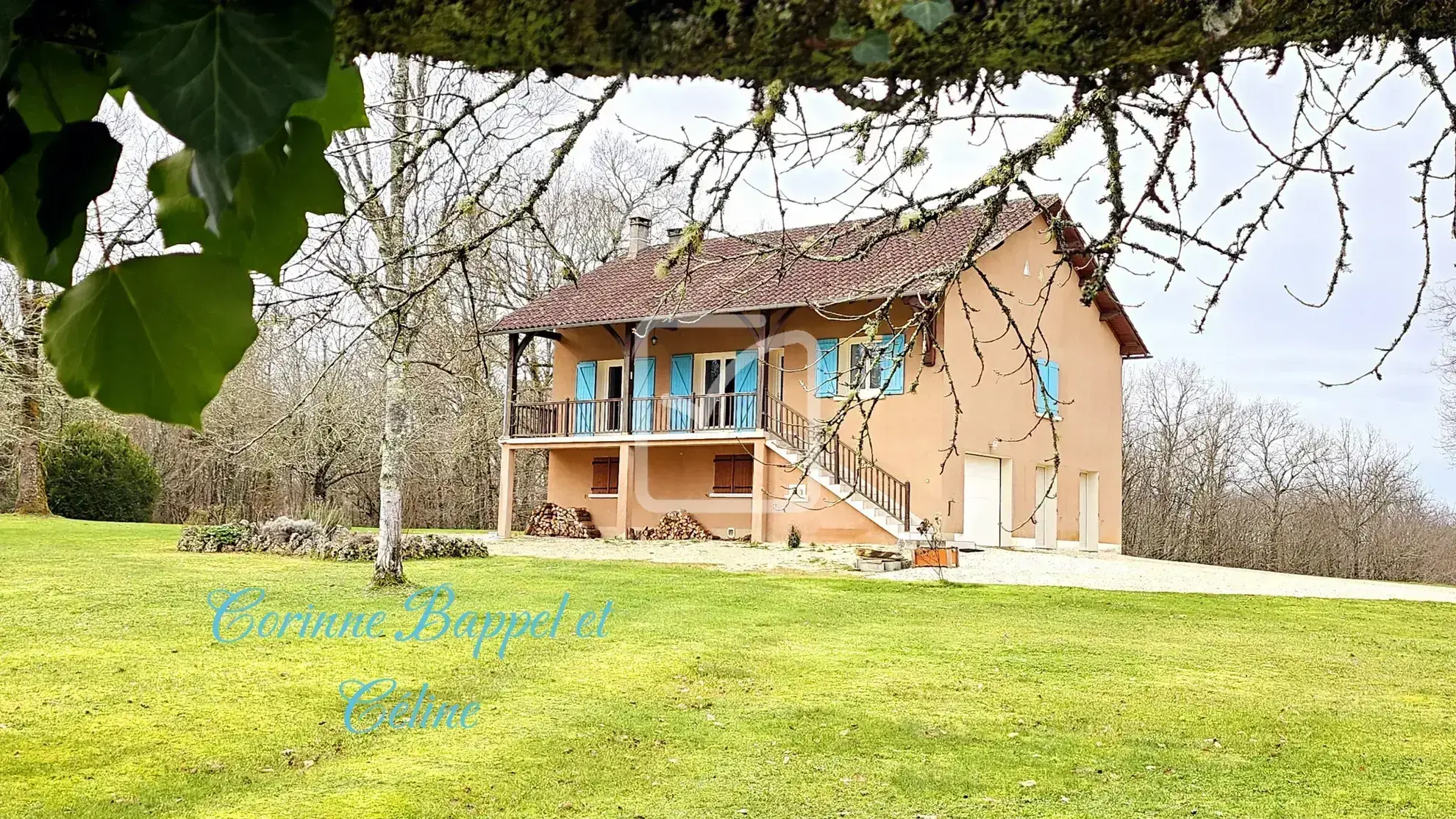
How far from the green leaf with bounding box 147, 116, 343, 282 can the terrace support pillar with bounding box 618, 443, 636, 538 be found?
16.7 metres

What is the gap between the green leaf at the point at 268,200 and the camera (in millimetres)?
333

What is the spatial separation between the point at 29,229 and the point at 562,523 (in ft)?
60.9

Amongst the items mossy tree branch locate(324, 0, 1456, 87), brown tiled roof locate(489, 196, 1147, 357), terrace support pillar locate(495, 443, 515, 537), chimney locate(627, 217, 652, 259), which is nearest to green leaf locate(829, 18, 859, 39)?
mossy tree branch locate(324, 0, 1456, 87)

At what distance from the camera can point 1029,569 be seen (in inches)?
504

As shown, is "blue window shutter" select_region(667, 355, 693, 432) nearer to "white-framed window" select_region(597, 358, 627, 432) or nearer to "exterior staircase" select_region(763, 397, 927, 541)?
"white-framed window" select_region(597, 358, 627, 432)

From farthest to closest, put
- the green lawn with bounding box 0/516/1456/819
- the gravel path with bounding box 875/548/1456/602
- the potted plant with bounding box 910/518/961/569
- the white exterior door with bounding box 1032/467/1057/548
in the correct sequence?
the white exterior door with bounding box 1032/467/1057/548 → the potted plant with bounding box 910/518/961/569 → the gravel path with bounding box 875/548/1456/602 → the green lawn with bounding box 0/516/1456/819

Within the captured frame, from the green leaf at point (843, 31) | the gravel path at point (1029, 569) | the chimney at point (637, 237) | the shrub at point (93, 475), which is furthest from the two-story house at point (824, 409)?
the green leaf at point (843, 31)

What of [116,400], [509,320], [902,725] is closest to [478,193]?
[116,400]

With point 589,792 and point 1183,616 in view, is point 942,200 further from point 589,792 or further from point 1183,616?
point 1183,616

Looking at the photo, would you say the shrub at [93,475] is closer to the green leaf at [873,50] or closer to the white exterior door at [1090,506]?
the white exterior door at [1090,506]

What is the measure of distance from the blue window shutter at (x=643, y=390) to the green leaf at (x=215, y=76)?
54.9 feet

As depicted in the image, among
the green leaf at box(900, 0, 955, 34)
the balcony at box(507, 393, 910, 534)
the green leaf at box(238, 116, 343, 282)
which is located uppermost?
the balcony at box(507, 393, 910, 534)

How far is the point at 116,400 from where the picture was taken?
1.04 ft

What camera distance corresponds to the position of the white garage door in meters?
15.9
